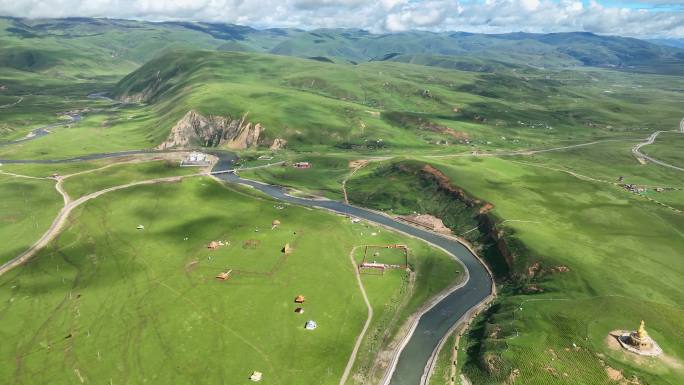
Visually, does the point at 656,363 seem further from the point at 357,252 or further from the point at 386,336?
the point at 357,252

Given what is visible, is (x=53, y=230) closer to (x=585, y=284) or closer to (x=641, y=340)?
(x=585, y=284)

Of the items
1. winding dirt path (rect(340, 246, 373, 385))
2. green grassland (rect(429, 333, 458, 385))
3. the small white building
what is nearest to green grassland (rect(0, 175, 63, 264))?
the small white building

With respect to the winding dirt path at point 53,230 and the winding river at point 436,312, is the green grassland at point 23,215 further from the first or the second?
the winding river at point 436,312

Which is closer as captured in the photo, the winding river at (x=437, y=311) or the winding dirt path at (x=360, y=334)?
the winding dirt path at (x=360, y=334)

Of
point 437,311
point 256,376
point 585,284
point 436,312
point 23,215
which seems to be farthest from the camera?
point 23,215

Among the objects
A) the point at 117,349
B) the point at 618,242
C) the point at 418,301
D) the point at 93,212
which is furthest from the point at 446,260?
the point at 93,212

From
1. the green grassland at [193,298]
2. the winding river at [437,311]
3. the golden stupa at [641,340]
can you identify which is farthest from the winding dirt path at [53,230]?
the golden stupa at [641,340]

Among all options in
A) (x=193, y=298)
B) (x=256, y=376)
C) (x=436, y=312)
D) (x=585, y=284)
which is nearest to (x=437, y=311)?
(x=436, y=312)
